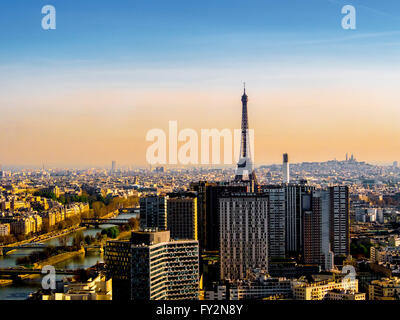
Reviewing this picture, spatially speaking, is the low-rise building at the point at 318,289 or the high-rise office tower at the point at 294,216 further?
the high-rise office tower at the point at 294,216

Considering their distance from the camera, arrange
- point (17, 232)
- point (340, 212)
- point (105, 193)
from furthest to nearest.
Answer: point (105, 193) → point (17, 232) → point (340, 212)

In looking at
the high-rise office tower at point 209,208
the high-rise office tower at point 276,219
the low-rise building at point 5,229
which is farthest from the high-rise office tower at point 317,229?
the low-rise building at point 5,229

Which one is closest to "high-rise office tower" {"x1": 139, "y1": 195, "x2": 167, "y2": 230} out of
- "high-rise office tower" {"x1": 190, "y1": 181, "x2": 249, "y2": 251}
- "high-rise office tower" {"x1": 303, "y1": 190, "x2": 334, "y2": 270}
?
"high-rise office tower" {"x1": 190, "y1": 181, "x2": 249, "y2": 251}

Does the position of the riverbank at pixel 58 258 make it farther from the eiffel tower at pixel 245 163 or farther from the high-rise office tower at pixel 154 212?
the eiffel tower at pixel 245 163

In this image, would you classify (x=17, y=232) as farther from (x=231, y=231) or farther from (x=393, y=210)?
(x=393, y=210)
